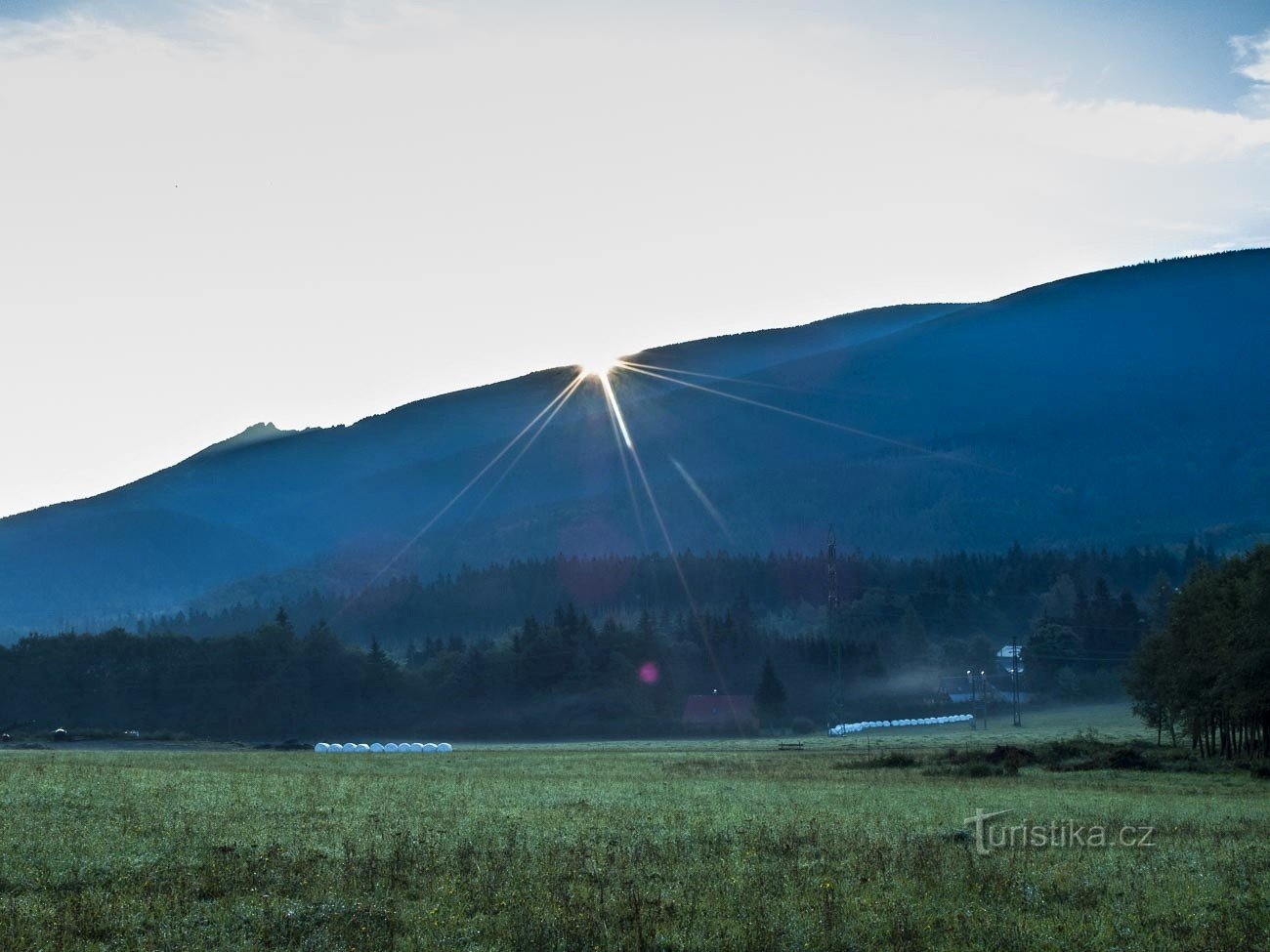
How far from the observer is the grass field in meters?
23.0

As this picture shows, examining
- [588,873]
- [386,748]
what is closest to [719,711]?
[386,748]

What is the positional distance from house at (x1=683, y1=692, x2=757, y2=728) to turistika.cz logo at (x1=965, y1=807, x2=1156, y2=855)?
441ft

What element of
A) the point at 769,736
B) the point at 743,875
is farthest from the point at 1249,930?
the point at 769,736

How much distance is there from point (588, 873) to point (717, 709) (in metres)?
160

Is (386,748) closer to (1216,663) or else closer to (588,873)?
(1216,663)

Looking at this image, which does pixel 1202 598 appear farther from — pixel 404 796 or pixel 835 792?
pixel 404 796

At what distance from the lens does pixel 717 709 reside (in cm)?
18575

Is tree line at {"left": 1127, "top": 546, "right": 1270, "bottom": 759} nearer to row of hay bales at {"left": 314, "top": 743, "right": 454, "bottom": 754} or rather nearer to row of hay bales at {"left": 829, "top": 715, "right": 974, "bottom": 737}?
row of hay bales at {"left": 314, "top": 743, "right": 454, "bottom": 754}

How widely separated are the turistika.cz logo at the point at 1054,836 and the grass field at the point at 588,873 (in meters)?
0.52

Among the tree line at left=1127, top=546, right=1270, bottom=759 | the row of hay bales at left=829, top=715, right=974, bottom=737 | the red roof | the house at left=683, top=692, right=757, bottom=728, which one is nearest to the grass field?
the tree line at left=1127, top=546, right=1270, bottom=759

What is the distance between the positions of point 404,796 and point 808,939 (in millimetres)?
24810

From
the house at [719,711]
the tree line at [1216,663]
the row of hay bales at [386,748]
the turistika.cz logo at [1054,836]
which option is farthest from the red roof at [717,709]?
the turistika.cz logo at [1054,836]

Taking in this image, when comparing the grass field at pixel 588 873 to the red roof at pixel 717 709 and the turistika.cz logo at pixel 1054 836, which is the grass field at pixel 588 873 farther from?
the red roof at pixel 717 709

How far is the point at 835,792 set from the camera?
51.8 m
